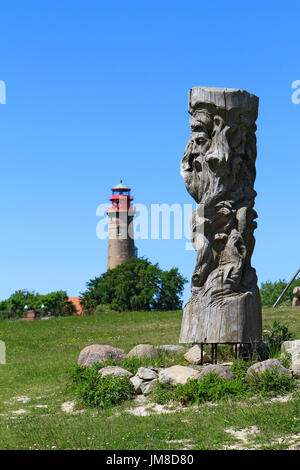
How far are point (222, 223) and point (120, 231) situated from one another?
45.0 meters

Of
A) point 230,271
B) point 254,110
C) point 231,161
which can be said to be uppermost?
point 254,110

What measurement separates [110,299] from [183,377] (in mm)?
33067

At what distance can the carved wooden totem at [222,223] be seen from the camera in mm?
11836

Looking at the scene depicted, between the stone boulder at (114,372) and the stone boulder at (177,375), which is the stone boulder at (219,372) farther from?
the stone boulder at (114,372)

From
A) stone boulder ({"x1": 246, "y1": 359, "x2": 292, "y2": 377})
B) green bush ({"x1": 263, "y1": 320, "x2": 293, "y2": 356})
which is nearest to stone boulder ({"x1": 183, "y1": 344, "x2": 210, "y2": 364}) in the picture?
green bush ({"x1": 263, "y1": 320, "x2": 293, "y2": 356})

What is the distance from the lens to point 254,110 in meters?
12.3

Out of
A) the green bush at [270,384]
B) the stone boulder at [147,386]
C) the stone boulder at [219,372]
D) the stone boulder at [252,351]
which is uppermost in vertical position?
the stone boulder at [252,351]

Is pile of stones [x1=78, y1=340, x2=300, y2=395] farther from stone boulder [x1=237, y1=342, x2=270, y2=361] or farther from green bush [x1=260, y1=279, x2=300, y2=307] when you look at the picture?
green bush [x1=260, y1=279, x2=300, y2=307]

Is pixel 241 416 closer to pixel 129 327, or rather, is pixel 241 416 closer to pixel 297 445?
pixel 297 445

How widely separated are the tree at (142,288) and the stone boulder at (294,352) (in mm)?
28681

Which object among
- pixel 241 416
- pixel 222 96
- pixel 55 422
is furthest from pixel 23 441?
pixel 222 96

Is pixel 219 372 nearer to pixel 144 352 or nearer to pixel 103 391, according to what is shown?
pixel 103 391

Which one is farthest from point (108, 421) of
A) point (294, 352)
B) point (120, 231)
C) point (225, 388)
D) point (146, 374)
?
point (120, 231)

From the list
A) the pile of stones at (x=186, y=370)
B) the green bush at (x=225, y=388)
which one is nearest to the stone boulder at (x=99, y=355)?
the pile of stones at (x=186, y=370)
